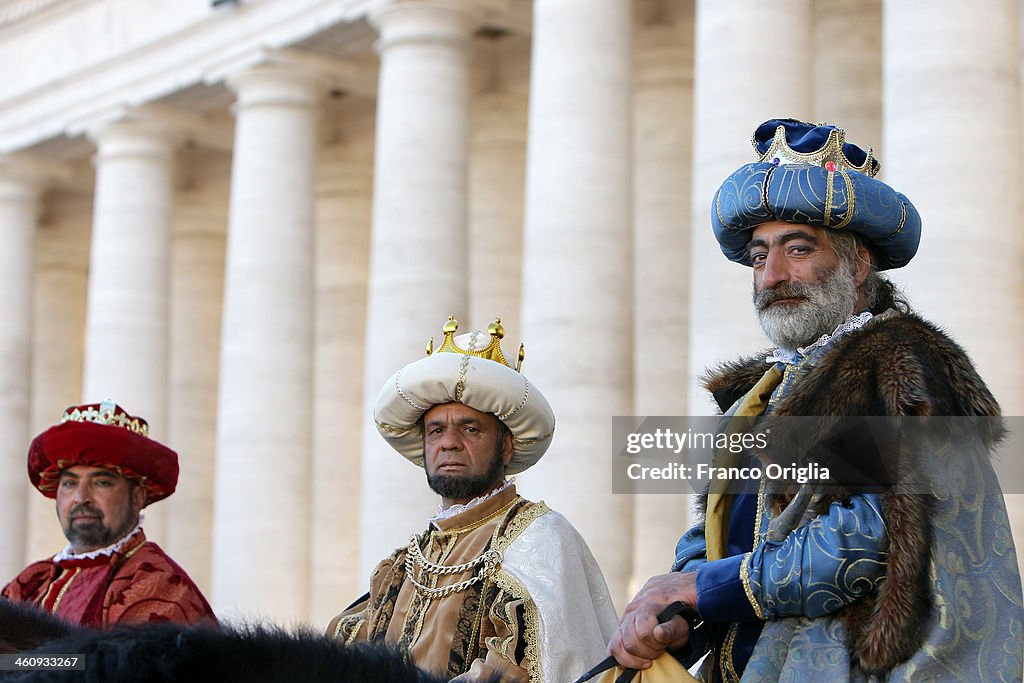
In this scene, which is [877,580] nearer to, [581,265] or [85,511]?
[85,511]

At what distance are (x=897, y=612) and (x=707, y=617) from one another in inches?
32.6

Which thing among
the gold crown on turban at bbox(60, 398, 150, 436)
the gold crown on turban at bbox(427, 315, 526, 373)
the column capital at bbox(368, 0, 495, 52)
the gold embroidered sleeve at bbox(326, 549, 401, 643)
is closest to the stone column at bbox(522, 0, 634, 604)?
the column capital at bbox(368, 0, 495, 52)

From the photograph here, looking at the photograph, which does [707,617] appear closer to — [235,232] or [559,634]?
[559,634]

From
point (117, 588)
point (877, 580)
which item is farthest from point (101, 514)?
point (877, 580)

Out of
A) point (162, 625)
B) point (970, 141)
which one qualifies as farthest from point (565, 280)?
point (162, 625)

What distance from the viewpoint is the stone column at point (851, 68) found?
3809 cm

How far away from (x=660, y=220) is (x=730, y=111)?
508 inches

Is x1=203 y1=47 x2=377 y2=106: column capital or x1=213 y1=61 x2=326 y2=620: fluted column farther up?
x1=203 y1=47 x2=377 y2=106: column capital

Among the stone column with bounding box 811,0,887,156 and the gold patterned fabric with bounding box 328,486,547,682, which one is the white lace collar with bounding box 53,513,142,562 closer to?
the gold patterned fabric with bounding box 328,486,547,682

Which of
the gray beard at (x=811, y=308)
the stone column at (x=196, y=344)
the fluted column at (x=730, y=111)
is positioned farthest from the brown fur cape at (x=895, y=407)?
the stone column at (x=196, y=344)

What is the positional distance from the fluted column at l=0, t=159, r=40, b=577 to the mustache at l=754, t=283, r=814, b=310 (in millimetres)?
42409

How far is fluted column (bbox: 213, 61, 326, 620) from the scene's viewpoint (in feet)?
133

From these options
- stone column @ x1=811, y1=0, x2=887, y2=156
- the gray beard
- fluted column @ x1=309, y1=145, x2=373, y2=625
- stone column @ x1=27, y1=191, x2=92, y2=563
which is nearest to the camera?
the gray beard

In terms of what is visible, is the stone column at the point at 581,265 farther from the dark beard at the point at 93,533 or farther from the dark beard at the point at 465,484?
the dark beard at the point at 465,484
